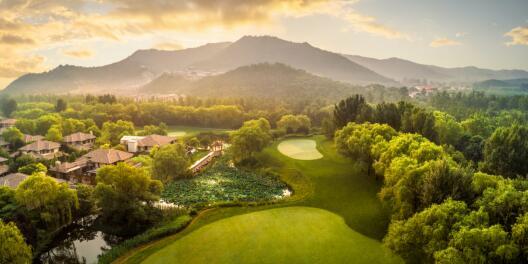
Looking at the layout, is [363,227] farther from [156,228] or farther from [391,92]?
[391,92]

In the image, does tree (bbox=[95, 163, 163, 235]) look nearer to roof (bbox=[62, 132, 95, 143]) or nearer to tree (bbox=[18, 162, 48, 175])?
tree (bbox=[18, 162, 48, 175])

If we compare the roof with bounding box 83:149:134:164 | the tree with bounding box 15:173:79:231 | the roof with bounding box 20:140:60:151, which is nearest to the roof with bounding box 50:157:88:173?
the roof with bounding box 83:149:134:164

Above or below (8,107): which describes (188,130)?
below

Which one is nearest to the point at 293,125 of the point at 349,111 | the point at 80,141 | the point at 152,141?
the point at 349,111

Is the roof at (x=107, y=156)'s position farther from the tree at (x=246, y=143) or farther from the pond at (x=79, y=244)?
the tree at (x=246, y=143)

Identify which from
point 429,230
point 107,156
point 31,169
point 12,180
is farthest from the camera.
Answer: point 107,156

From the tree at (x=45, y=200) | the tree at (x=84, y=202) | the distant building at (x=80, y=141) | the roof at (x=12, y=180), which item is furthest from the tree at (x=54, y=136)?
the tree at (x=45, y=200)

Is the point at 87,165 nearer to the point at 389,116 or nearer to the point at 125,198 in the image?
the point at 125,198
